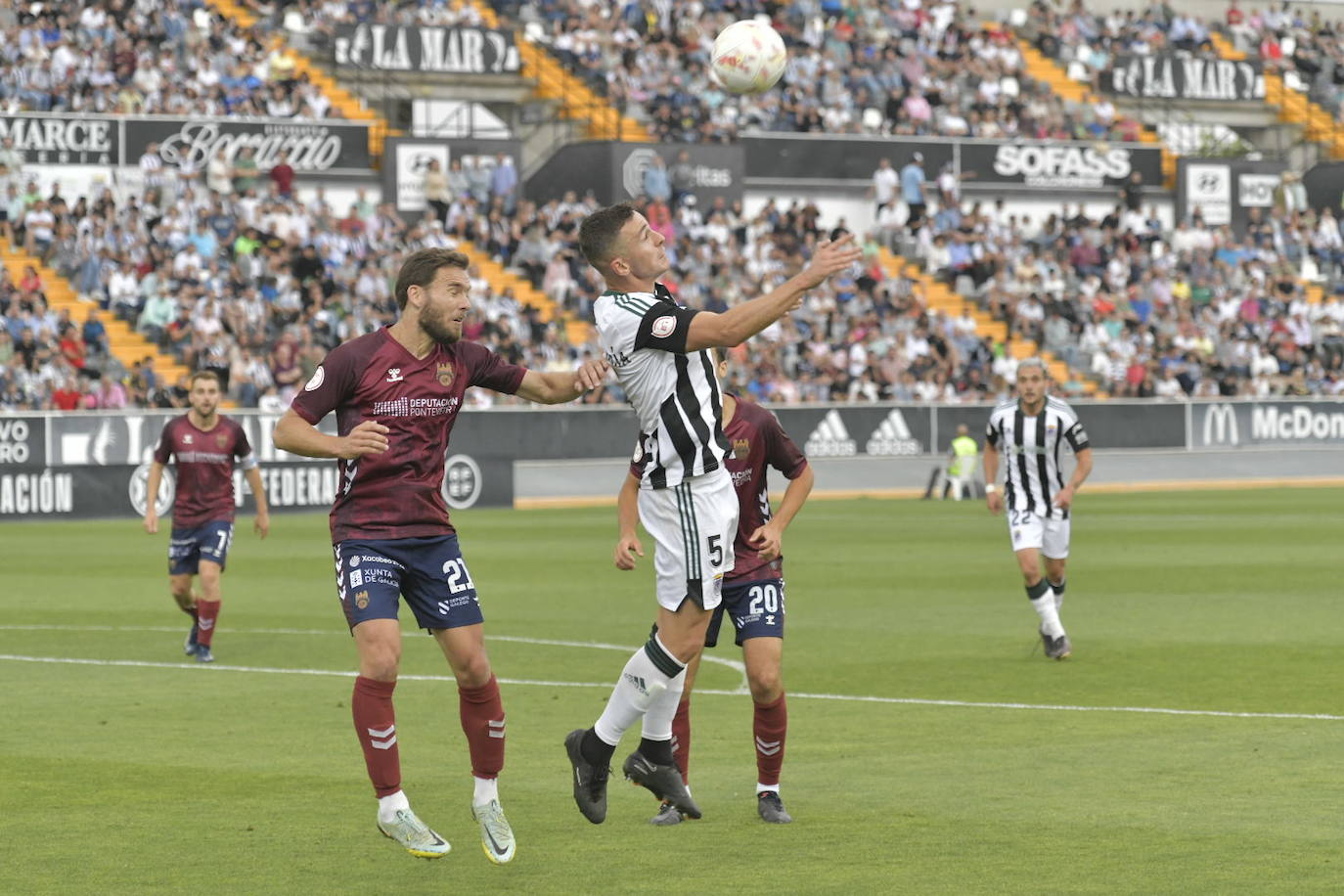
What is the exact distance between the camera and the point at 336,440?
786 centimetres

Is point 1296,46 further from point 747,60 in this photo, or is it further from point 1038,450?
point 747,60

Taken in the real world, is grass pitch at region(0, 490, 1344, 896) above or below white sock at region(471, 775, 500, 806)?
below

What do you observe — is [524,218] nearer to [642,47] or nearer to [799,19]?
[642,47]

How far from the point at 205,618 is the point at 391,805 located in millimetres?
8484

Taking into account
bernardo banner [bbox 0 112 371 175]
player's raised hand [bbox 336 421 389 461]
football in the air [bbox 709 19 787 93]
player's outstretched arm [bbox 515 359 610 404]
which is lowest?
player's raised hand [bbox 336 421 389 461]

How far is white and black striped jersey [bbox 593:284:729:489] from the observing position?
312 inches

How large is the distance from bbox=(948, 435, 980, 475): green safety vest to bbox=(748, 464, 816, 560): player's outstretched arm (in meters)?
29.0

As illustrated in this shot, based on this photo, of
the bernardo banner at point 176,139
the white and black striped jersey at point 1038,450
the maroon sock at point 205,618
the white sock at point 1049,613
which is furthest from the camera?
the bernardo banner at point 176,139

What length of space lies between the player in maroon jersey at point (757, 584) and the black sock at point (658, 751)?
303 millimetres

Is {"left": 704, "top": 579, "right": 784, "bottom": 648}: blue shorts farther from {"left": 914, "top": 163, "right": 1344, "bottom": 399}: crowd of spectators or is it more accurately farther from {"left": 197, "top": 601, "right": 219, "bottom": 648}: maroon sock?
{"left": 914, "top": 163, "right": 1344, "bottom": 399}: crowd of spectators

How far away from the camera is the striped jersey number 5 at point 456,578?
8023 millimetres

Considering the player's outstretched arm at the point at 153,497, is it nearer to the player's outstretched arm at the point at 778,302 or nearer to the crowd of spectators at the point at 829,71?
the player's outstretched arm at the point at 778,302

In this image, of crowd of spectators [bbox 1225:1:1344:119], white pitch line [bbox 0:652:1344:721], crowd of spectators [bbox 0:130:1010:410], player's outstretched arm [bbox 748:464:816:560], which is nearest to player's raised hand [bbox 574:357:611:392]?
player's outstretched arm [bbox 748:464:816:560]

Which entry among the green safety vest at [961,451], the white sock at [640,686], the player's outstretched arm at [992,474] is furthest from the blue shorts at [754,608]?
the green safety vest at [961,451]
